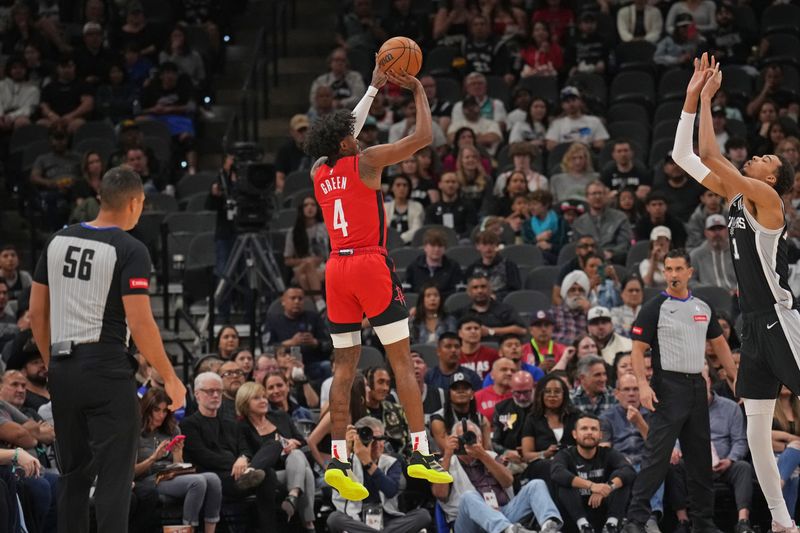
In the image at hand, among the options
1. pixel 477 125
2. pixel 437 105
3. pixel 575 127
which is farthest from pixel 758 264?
pixel 437 105

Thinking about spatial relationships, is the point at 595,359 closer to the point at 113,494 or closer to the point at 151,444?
the point at 151,444

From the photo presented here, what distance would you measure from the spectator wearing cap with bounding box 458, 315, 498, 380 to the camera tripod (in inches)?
87.8

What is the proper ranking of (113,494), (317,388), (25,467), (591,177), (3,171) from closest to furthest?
A: (113,494) → (25,467) → (317,388) → (591,177) → (3,171)

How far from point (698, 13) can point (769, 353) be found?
10.4 m

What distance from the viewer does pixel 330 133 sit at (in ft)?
25.9

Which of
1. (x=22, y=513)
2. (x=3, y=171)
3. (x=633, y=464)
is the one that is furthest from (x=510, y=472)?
(x=3, y=171)

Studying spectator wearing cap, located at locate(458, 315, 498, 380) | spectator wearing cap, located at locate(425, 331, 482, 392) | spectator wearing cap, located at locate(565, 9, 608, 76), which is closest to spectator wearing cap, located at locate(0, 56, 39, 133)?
spectator wearing cap, located at locate(565, 9, 608, 76)

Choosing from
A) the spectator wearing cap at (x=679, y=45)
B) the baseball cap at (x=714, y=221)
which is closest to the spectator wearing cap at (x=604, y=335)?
the baseball cap at (x=714, y=221)

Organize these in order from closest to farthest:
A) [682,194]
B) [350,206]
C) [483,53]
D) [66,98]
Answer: [350,206]
[682,194]
[66,98]
[483,53]

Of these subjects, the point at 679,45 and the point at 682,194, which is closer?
the point at 682,194

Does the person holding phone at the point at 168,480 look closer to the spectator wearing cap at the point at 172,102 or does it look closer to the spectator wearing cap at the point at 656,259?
the spectator wearing cap at the point at 656,259

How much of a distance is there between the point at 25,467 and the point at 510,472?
4106 millimetres

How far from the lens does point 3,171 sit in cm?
1684

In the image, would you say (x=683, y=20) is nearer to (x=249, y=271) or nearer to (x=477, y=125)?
(x=477, y=125)
